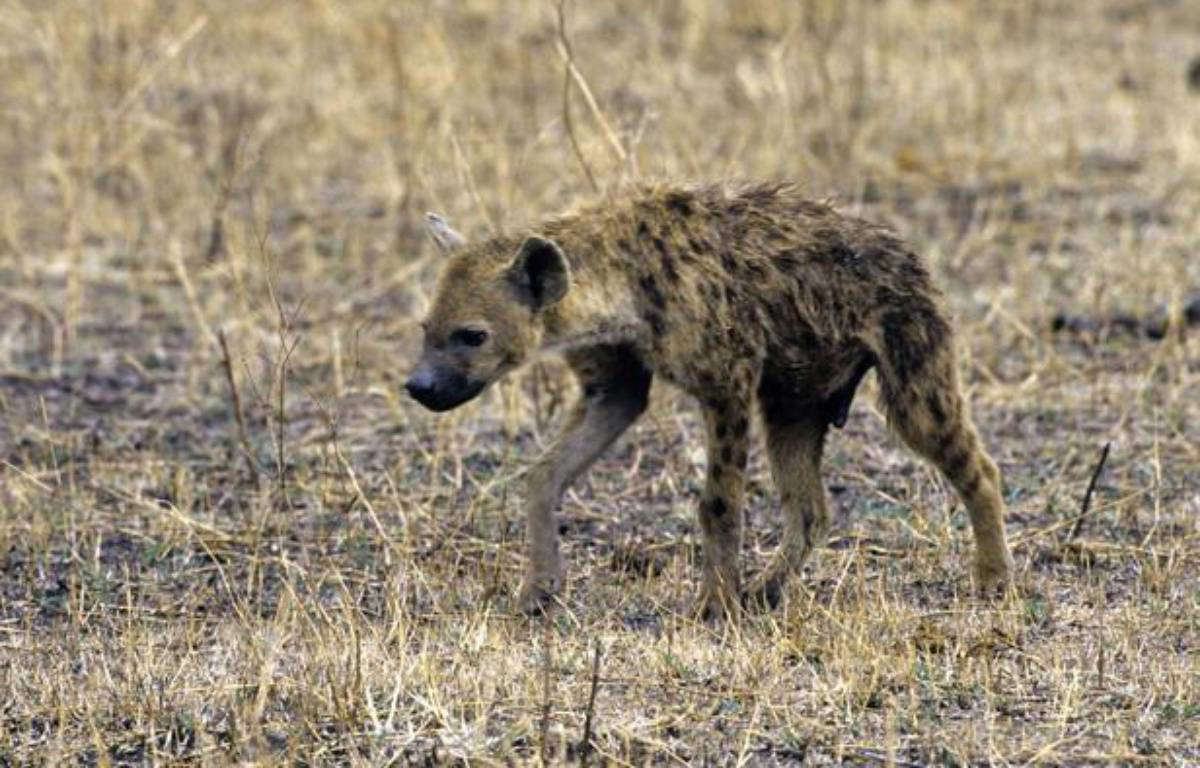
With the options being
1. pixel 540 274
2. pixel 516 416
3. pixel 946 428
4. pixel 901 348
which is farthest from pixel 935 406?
pixel 516 416

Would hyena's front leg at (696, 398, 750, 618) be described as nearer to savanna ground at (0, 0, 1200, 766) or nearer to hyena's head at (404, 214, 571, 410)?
savanna ground at (0, 0, 1200, 766)

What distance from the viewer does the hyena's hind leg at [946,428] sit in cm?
599

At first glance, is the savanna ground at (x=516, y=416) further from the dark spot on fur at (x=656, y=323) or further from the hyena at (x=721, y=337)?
the dark spot on fur at (x=656, y=323)

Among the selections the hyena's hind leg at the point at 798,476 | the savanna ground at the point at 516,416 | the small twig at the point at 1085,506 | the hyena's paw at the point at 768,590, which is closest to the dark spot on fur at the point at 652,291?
the hyena's hind leg at the point at 798,476

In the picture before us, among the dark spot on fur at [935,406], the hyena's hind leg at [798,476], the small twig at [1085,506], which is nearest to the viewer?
the dark spot on fur at [935,406]

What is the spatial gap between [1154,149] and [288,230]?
4.32 m

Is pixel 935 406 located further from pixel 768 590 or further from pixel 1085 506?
pixel 1085 506

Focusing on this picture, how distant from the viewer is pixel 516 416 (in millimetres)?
7902

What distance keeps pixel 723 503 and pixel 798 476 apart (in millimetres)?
420

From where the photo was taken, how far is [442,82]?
466 inches

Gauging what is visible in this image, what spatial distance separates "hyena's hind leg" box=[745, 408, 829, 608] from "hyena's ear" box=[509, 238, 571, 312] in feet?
2.45

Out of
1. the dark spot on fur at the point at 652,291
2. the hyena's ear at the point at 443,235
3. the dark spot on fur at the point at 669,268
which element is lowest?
the dark spot on fur at the point at 652,291

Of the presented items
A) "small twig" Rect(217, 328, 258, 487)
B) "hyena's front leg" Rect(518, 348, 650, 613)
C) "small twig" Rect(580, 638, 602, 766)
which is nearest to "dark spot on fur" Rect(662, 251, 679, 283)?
"hyena's front leg" Rect(518, 348, 650, 613)

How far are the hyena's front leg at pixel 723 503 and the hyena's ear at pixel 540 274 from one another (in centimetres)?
48
